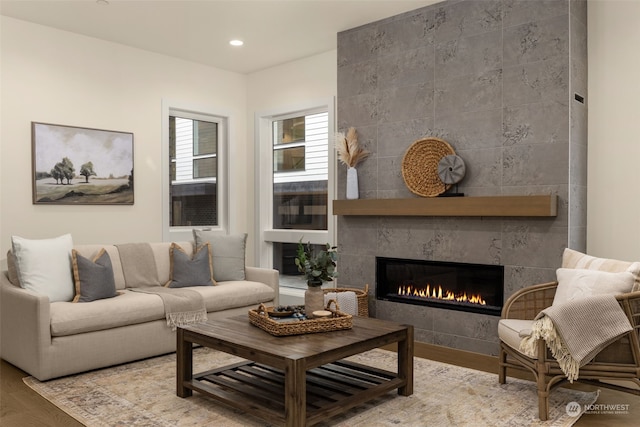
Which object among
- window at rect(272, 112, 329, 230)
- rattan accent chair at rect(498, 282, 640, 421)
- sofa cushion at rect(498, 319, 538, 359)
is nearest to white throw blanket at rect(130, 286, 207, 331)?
window at rect(272, 112, 329, 230)

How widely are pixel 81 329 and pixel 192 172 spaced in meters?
2.73

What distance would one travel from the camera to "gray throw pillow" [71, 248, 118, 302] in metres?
3.80

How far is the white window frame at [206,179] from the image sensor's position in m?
5.48

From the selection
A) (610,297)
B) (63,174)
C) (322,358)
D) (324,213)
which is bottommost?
(322,358)

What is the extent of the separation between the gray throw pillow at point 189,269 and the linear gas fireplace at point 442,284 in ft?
4.88

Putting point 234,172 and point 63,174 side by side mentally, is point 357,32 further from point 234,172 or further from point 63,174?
point 63,174

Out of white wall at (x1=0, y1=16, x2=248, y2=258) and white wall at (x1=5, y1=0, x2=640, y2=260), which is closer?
white wall at (x1=5, y1=0, x2=640, y2=260)

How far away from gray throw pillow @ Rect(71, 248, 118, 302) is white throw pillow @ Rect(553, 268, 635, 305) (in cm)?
304

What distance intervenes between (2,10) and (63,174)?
4.54 feet

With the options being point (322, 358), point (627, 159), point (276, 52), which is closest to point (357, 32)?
point (276, 52)

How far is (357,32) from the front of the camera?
4770mm

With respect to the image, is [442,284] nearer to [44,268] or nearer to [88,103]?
[44,268]

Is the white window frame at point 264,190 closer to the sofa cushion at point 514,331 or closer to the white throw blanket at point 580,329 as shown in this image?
the sofa cushion at point 514,331

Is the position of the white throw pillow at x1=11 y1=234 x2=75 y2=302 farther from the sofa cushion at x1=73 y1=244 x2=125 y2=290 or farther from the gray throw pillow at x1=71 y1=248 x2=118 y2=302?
the sofa cushion at x1=73 y1=244 x2=125 y2=290
